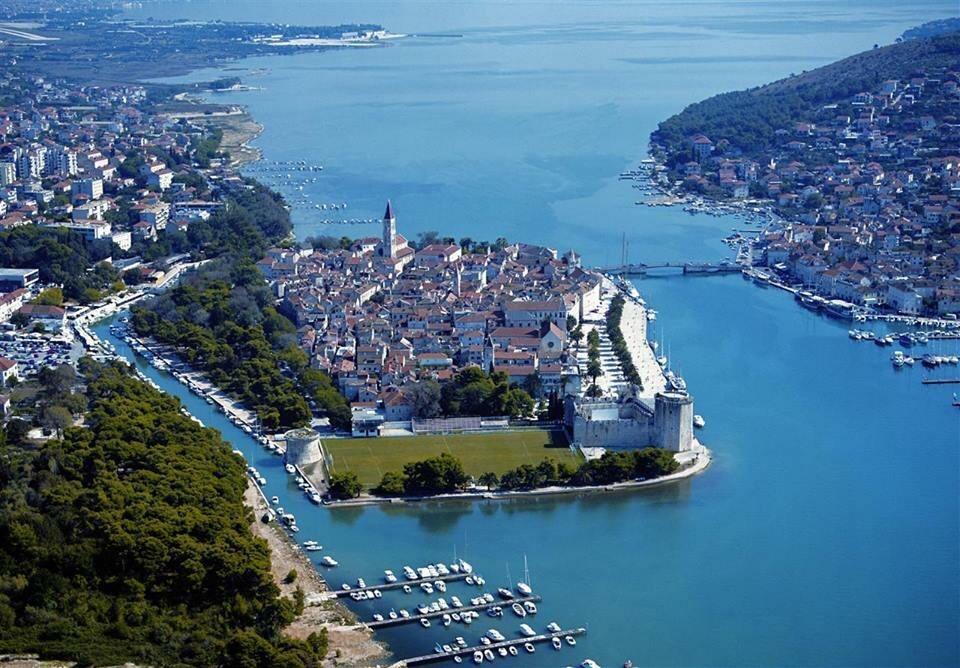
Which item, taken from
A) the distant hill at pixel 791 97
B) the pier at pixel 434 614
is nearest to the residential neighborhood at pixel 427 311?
the pier at pixel 434 614

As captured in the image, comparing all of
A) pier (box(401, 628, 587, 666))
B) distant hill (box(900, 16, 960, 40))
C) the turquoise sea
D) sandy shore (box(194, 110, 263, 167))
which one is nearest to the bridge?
the turquoise sea

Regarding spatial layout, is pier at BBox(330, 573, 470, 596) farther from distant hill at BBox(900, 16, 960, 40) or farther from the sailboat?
distant hill at BBox(900, 16, 960, 40)

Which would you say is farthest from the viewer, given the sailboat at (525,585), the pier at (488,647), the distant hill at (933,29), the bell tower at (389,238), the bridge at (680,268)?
the distant hill at (933,29)

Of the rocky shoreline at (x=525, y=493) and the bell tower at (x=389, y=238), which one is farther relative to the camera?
the bell tower at (x=389, y=238)

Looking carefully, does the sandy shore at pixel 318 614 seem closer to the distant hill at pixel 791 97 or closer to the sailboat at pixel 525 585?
Result: the sailboat at pixel 525 585

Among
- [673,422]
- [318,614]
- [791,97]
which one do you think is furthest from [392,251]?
[791,97]

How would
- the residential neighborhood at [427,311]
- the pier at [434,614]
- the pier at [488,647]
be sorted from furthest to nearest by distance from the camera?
the residential neighborhood at [427,311] → the pier at [434,614] → the pier at [488,647]

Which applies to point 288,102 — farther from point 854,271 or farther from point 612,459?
point 612,459

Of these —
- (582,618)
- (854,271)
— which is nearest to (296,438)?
(582,618)
